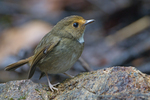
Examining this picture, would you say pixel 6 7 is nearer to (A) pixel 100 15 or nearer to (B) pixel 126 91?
(A) pixel 100 15

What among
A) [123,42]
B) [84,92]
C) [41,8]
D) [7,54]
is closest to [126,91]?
[84,92]

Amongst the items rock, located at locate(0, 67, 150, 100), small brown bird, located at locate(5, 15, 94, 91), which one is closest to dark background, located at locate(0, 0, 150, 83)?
small brown bird, located at locate(5, 15, 94, 91)

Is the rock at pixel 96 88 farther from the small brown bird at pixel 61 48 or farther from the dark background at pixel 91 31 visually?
the dark background at pixel 91 31

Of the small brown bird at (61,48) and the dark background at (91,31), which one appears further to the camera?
the dark background at (91,31)

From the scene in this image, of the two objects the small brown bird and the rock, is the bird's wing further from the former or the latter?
the rock

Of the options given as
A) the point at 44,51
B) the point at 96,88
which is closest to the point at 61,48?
the point at 44,51

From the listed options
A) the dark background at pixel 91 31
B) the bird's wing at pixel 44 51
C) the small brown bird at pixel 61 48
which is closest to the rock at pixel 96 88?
the small brown bird at pixel 61 48

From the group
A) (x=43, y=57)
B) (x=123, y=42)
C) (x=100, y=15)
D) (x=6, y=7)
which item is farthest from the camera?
(x=6, y=7)

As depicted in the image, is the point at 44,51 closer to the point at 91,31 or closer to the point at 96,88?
the point at 96,88
